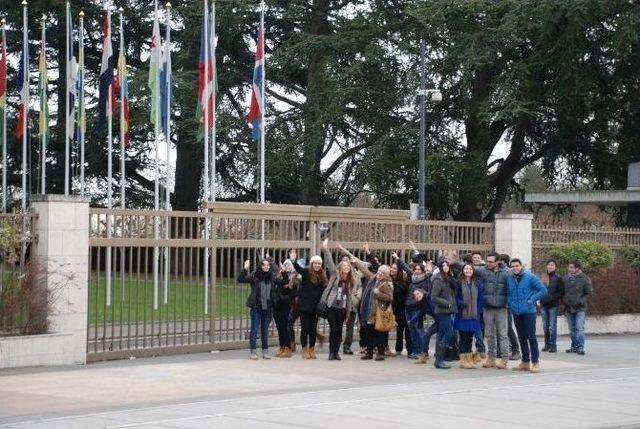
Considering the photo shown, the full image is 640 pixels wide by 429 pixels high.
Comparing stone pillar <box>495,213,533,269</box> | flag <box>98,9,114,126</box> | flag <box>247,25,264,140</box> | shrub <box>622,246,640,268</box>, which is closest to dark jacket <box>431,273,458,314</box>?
stone pillar <box>495,213,533,269</box>

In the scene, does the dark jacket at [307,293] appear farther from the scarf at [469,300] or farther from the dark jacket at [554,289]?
the dark jacket at [554,289]

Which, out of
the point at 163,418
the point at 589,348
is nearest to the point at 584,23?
the point at 589,348

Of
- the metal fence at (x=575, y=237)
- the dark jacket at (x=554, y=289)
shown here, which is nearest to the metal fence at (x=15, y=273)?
the dark jacket at (x=554, y=289)

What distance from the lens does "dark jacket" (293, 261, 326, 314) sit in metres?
19.8

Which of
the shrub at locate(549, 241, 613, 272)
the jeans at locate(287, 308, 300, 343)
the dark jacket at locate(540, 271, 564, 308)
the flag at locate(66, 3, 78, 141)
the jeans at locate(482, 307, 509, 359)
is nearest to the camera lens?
the jeans at locate(482, 307, 509, 359)

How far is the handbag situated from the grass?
2853 mm

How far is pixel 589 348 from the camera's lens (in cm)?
2345

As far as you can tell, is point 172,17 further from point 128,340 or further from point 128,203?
point 128,340

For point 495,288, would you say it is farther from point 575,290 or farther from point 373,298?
point 575,290

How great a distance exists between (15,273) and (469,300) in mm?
6771

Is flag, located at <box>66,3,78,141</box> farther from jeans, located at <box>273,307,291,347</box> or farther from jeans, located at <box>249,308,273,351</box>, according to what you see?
jeans, located at <box>249,308,273,351</box>

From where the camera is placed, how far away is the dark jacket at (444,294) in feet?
61.7

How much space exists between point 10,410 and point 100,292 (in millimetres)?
Result: 5615

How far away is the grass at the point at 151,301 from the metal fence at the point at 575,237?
7.68m
